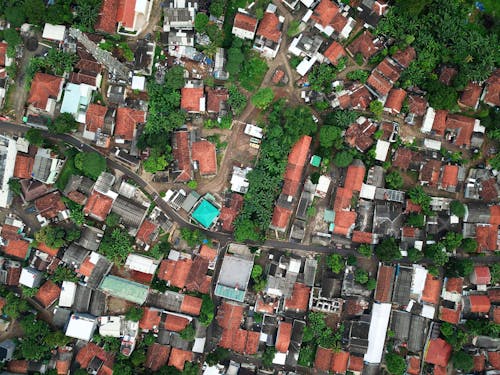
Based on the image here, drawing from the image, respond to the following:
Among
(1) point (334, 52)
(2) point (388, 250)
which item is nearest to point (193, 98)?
(1) point (334, 52)

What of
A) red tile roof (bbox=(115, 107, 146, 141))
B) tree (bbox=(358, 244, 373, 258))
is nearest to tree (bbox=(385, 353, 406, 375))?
tree (bbox=(358, 244, 373, 258))

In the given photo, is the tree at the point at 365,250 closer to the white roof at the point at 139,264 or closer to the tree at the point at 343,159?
the tree at the point at 343,159

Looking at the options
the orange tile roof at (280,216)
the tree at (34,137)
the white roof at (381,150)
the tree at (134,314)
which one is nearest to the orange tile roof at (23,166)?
the tree at (34,137)

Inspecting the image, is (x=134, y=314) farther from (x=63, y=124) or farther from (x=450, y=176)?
(x=450, y=176)

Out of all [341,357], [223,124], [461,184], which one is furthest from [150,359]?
[461,184]

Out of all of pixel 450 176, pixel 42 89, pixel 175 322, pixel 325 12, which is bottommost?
pixel 175 322

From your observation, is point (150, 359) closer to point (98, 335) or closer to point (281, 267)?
point (98, 335)
